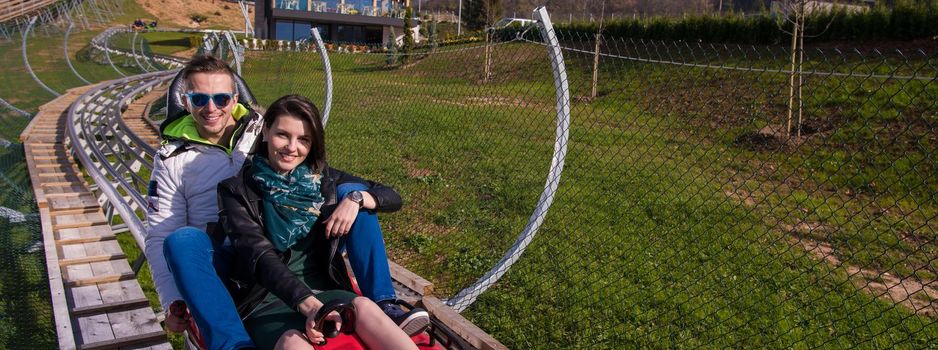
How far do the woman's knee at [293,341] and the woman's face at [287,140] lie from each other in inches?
27.6

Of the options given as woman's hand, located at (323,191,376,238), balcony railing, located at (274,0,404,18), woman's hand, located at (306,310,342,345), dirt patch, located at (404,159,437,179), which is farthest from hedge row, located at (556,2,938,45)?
balcony railing, located at (274,0,404,18)

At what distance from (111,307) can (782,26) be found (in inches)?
599

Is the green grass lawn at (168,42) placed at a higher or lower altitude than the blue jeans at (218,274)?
lower

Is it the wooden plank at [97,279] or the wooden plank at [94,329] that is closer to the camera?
the wooden plank at [94,329]

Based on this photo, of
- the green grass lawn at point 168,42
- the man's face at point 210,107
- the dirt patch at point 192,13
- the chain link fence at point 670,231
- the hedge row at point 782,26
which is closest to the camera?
the man's face at point 210,107

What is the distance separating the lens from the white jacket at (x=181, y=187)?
2.87 meters

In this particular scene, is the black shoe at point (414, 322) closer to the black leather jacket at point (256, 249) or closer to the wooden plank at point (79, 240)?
the black leather jacket at point (256, 249)

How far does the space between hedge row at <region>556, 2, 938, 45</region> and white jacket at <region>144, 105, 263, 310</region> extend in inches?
310

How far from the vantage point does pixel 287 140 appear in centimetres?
273

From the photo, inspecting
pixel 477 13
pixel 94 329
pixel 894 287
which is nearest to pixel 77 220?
pixel 94 329

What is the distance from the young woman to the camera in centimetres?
252

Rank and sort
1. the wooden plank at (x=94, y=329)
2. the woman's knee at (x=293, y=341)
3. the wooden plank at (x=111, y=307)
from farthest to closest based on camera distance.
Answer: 1. the wooden plank at (x=111, y=307)
2. the wooden plank at (x=94, y=329)
3. the woman's knee at (x=293, y=341)

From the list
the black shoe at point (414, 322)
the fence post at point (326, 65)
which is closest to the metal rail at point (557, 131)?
the black shoe at point (414, 322)

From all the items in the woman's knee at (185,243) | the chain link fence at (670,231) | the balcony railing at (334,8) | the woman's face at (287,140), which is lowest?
the chain link fence at (670,231)
